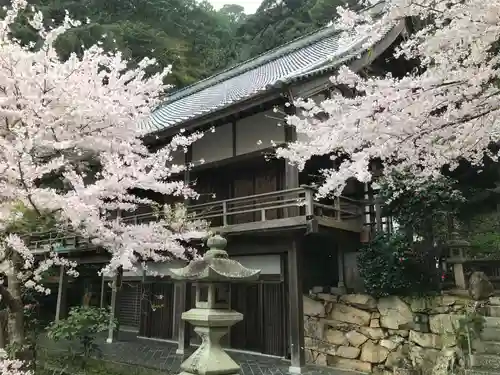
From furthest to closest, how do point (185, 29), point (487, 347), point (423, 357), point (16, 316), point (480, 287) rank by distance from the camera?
point (185, 29) → point (423, 357) → point (480, 287) → point (487, 347) → point (16, 316)

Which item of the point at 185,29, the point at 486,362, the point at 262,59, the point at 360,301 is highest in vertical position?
the point at 185,29

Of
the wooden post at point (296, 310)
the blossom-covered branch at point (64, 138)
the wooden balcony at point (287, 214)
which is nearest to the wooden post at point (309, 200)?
the wooden balcony at point (287, 214)

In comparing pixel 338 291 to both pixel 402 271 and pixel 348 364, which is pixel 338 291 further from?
pixel 402 271

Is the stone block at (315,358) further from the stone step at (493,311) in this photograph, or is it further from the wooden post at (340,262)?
the stone step at (493,311)

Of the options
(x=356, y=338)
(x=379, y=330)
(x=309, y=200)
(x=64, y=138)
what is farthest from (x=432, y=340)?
(x=64, y=138)

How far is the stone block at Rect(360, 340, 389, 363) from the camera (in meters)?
9.13

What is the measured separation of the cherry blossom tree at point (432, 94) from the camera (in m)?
4.28

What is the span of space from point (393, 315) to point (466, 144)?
200 inches

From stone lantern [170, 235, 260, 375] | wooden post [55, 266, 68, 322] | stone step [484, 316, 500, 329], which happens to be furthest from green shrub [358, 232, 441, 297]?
wooden post [55, 266, 68, 322]

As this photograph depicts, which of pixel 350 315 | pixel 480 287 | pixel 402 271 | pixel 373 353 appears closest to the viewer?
pixel 480 287

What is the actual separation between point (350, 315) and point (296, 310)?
4.60 ft

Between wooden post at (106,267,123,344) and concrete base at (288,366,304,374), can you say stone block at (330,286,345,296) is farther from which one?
wooden post at (106,267,123,344)

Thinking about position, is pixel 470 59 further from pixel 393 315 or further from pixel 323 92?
pixel 393 315

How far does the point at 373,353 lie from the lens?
9.26 m
